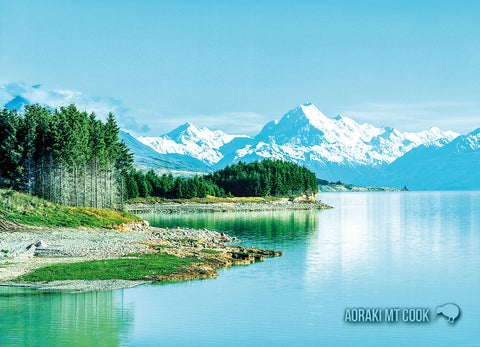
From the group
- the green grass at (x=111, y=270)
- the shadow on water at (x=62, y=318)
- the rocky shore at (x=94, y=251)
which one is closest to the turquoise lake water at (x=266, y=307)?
the shadow on water at (x=62, y=318)

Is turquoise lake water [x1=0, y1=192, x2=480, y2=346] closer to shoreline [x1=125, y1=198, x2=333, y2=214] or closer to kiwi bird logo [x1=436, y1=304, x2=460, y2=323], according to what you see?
kiwi bird logo [x1=436, y1=304, x2=460, y2=323]

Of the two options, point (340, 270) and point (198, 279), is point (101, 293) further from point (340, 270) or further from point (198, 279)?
point (340, 270)

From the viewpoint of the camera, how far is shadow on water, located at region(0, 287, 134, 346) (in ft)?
94.8

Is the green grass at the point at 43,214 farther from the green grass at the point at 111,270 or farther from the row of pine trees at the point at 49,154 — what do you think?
the green grass at the point at 111,270

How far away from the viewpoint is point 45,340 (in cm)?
2883

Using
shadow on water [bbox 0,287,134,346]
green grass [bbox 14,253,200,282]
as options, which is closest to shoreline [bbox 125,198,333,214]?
green grass [bbox 14,253,200,282]

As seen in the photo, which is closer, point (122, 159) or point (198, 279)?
point (198, 279)

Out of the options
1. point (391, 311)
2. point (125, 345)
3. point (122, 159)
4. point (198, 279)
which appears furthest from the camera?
point (122, 159)

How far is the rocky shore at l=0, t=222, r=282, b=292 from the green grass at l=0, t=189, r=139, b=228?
268cm

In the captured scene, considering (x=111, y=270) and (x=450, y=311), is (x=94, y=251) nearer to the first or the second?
(x=111, y=270)

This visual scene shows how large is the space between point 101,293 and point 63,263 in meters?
9.82

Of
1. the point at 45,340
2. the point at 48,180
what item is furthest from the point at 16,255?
the point at 48,180

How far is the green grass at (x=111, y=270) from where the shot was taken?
41375mm

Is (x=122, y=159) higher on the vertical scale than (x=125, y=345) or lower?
higher
